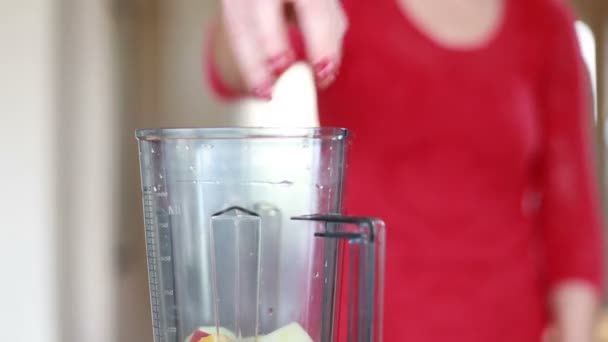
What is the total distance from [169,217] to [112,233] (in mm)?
279

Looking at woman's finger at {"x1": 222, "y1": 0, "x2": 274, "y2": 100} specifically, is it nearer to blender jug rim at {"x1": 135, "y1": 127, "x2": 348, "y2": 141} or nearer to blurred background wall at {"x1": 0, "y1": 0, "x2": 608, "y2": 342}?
blender jug rim at {"x1": 135, "y1": 127, "x2": 348, "y2": 141}

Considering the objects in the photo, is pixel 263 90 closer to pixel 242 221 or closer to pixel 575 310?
pixel 242 221

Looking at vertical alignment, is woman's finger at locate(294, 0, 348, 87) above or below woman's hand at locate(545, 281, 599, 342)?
above

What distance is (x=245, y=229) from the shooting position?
1.13 ft

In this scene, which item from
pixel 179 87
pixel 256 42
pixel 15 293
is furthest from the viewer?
pixel 179 87

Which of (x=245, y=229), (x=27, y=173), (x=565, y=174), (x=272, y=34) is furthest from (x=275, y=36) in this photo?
(x=565, y=174)

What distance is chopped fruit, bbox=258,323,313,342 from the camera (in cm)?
35

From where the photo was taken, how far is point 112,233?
61cm

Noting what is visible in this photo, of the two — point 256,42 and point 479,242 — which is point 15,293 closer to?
point 256,42

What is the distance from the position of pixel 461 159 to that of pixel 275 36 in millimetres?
342

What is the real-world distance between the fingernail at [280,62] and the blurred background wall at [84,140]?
24 centimetres

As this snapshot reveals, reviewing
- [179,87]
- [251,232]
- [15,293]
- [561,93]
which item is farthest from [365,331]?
[179,87]

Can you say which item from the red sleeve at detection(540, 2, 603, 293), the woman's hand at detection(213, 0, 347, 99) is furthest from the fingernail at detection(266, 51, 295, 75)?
the red sleeve at detection(540, 2, 603, 293)

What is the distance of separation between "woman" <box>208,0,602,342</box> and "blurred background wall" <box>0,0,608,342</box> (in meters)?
0.20
